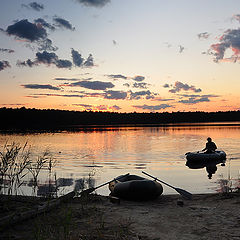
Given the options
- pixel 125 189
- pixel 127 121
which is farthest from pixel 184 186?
pixel 127 121

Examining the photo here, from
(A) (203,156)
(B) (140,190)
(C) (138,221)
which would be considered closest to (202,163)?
(A) (203,156)

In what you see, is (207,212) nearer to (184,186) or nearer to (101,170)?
(184,186)

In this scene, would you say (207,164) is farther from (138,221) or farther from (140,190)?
(138,221)

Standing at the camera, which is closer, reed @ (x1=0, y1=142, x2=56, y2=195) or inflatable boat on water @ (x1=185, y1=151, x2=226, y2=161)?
reed @ (x1=0, y1=142, x2=56, y2=195)

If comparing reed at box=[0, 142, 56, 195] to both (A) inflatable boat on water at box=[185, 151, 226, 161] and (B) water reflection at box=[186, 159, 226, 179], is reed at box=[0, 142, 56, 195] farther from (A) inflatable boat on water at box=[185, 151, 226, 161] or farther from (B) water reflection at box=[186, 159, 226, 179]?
(A) inflatable boat on water at box=[185, 151, 226, 161]

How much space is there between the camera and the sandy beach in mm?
6285

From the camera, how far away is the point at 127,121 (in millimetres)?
179125

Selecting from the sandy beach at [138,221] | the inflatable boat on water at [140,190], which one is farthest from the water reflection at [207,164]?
the sandy beach at [138,221]

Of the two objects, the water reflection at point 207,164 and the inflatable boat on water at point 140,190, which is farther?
the water reflection at point 207,164

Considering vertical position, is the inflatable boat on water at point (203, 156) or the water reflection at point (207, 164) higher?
the inflatable boat on water at point (203, 156)

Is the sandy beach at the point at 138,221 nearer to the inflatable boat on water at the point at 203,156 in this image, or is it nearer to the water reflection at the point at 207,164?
the water reflection at the point at 207,164

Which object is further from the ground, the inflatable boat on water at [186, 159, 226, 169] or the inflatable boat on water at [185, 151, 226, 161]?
the inflatable boat on water at [185, 151, 226, 161]

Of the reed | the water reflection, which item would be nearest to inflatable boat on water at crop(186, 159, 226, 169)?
the water reflection

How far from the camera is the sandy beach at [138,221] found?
629cm
